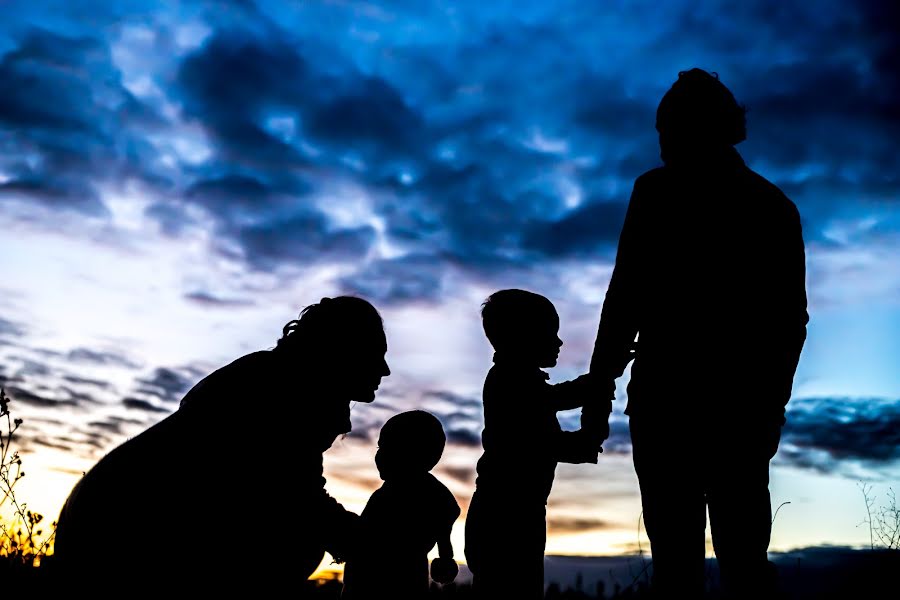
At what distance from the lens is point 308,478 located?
3965 mm

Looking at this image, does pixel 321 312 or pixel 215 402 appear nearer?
pixel 215 402

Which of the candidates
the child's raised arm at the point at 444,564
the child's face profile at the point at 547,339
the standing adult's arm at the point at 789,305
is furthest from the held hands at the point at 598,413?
the child's raised arm at the point at 444,564

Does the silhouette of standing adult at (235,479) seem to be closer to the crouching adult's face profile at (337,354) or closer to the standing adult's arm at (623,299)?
the crouching adult's face profile at (337,354)

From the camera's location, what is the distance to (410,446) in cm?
540

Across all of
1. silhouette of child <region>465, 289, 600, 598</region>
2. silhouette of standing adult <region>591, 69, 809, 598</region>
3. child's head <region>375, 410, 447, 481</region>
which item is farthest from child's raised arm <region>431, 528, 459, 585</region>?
silhouette of standing adult <region>591, 69, 809, 598</region>

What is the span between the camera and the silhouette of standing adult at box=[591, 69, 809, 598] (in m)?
3.60

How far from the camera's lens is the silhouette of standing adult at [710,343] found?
3.60 m

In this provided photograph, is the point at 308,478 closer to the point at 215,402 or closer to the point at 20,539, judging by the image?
the point at 215,402

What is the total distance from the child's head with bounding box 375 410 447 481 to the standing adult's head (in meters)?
2.61

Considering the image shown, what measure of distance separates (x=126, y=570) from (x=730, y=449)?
291cm

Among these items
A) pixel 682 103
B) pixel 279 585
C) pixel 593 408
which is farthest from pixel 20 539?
pixel 682 103

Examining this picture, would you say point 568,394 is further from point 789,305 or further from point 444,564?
point 789,305

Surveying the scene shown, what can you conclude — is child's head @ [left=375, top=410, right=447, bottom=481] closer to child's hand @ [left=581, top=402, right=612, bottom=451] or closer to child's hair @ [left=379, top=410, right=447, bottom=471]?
child's hair @ [left=379, top=410, right=447, bottom=471]

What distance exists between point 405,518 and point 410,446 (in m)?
0.52
